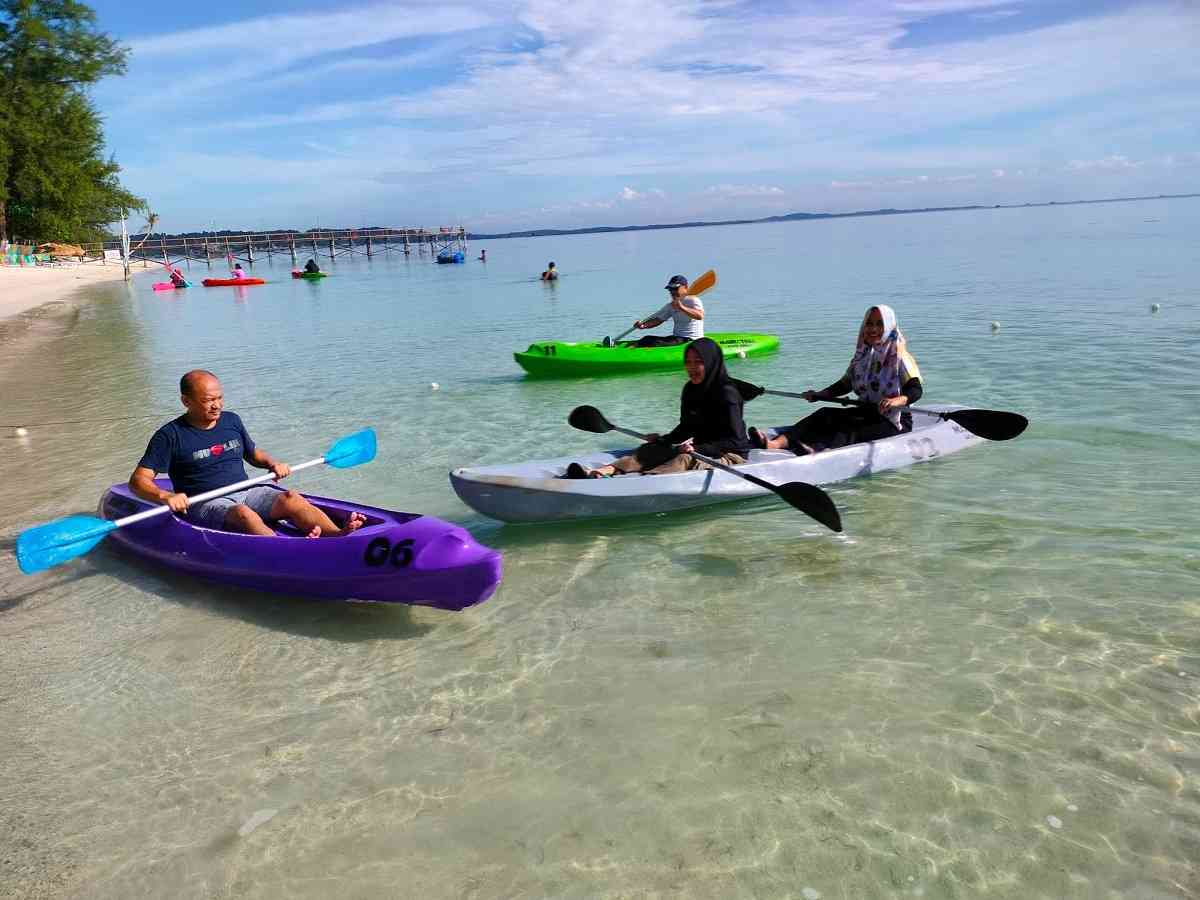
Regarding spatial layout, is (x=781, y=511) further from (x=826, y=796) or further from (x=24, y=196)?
(x=24, y=196)

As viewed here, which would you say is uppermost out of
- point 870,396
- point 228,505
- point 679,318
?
point 679,318

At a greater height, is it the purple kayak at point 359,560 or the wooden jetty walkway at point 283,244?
the wooden jetty walkway at point 283,244

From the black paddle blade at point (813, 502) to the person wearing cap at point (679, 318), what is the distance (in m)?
6.74

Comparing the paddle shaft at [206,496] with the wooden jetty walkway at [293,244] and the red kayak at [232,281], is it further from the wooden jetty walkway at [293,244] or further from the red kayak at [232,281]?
the wooden jetty walkway at [293,244]

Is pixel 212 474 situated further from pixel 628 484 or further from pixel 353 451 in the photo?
pixel 628 484

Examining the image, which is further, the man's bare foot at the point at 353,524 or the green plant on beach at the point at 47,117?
the green plant on beach at the point at 47,117

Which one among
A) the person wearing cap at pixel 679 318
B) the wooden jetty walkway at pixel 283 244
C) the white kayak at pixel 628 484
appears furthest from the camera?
the wooden jetty walkway at pixel 283 244

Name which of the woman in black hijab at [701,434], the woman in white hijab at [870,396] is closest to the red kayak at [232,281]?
the woman in white hijab at [870,396]

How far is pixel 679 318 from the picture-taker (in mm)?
13656

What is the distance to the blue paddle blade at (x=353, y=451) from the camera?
681cm

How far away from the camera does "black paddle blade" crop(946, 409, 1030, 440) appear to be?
7.81m

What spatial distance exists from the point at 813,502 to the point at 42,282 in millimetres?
45673

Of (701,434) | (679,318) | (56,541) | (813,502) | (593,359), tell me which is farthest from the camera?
(593,359)

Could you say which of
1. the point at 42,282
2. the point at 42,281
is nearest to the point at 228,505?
the point at 42,282
